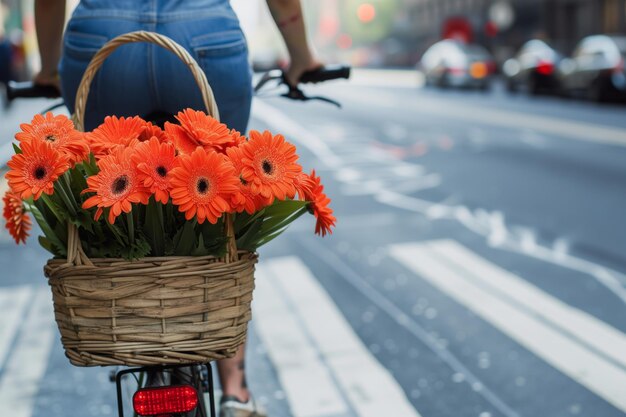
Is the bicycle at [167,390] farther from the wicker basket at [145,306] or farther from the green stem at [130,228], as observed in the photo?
the green stem at [130,228]

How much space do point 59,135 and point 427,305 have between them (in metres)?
3.45

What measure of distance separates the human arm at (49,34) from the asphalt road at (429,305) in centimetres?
132

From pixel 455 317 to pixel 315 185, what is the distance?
3.00 meters

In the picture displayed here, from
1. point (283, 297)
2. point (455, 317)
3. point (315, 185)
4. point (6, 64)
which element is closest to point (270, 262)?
point (283, 297)

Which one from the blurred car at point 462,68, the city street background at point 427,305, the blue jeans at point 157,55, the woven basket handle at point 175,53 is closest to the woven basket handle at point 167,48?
the woven basket handle at point 175,53

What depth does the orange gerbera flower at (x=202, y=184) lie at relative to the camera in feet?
5.65

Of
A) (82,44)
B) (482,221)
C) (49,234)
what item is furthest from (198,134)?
(482,221)

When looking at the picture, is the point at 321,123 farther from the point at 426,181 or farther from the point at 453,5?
the point at 453,5

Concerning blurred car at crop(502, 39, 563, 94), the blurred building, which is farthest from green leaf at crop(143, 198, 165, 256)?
the blurred building

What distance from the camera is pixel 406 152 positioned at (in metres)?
12.3

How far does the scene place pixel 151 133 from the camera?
1939 millimetres

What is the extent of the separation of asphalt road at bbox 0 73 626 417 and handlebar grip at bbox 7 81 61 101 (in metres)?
1.25

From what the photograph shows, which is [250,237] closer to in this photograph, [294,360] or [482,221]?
[294,360]

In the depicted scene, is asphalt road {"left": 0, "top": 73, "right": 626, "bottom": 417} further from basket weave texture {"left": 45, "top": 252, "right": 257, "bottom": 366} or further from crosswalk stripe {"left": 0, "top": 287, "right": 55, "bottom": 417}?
basket weave texture {"left": 45, "top": 252, "right": 257, "bottom": 366}
